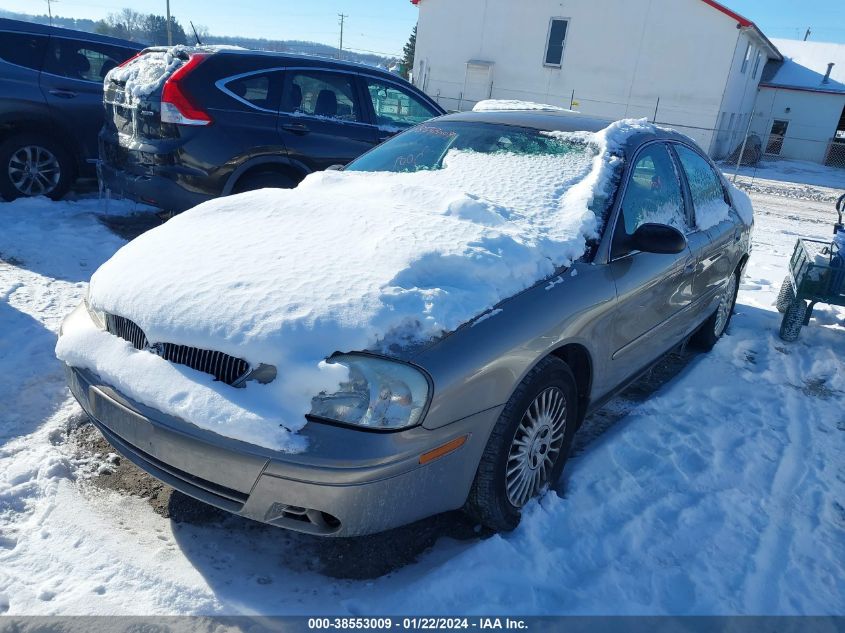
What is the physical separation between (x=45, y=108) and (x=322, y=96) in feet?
9.74

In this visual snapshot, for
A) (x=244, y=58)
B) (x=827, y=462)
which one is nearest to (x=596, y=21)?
(x=244, y=58)

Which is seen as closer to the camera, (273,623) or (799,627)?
(273,623)

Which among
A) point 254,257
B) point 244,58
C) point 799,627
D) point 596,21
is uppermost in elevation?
point 596,21

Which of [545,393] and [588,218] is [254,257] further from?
[588,218]

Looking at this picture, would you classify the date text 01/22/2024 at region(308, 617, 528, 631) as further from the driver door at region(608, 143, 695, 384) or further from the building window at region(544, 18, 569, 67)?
the building window at region(544, 18, 569, 67)

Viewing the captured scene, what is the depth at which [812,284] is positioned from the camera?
501 centimetres

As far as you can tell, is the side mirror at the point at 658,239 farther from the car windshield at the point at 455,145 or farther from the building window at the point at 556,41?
the building window at the point at 556,41

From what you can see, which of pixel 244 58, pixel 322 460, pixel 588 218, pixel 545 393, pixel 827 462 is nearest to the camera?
pixel 322 460

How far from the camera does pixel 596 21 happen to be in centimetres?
2450

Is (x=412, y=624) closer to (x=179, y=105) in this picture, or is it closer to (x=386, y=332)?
(x=386, y=332)

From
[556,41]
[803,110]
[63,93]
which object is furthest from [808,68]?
[63,93]

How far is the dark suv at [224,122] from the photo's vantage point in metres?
5.21

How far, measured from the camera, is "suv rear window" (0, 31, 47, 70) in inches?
253

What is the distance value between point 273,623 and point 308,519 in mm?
375
